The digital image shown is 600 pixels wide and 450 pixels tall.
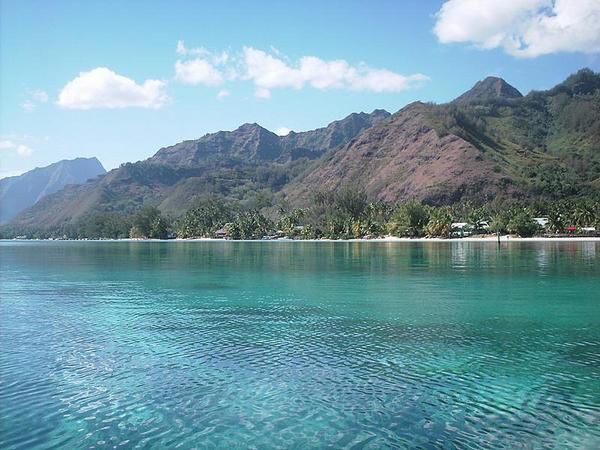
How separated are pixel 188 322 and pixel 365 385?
17.5 m

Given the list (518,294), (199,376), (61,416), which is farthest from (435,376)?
(518,294)

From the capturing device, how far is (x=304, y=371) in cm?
2277

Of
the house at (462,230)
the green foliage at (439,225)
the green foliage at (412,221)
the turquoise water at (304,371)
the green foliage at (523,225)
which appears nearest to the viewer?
the turquoise water at (304,371)

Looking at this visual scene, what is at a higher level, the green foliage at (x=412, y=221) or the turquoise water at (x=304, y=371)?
the green foliage at (x=412, y=221)

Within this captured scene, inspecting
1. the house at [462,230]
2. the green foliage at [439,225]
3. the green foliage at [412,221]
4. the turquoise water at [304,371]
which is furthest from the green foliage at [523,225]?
the turquoise water at [304,371]

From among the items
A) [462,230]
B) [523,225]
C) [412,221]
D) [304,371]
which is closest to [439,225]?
[412,221]

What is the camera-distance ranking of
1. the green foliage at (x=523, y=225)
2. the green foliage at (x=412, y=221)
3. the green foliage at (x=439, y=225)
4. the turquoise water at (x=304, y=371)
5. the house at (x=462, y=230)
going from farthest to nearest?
the green foliage at (x=412, y=221), the house at (x=462, y=230), the green foliage at (x=439, y=225), the green foliage at (x=523, y=225), the turquoise water at (x=304, y=371)

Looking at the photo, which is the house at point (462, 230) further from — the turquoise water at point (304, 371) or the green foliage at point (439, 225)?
the turquoise water at point (304, 371)

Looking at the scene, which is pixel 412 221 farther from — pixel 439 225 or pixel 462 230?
pixel 462 230

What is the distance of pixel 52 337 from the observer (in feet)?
99.8

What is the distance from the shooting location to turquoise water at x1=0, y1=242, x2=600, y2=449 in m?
16.2

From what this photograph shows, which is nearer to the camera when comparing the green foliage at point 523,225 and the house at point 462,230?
the green foliage at point 523,225

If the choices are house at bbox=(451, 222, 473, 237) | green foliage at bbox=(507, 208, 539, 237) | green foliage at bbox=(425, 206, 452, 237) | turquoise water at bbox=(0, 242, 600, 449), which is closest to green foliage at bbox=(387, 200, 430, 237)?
green foliage at bbox=(425, 206, 452, 237)

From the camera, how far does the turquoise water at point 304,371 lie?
639 inches
